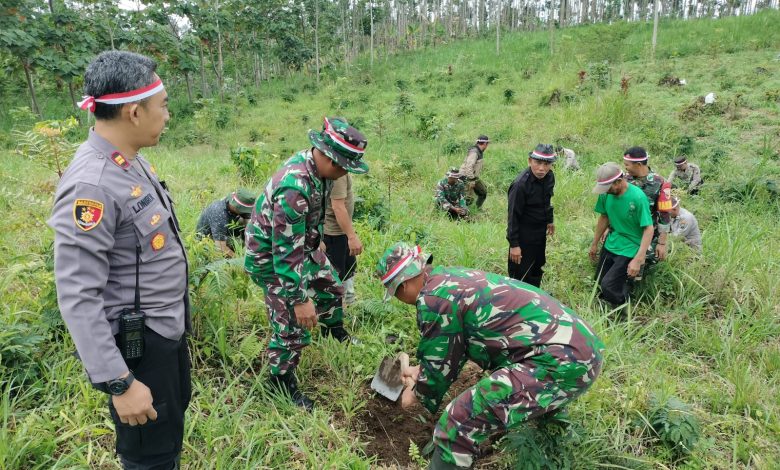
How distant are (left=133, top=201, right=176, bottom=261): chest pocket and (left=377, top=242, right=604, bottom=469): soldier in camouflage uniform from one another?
921 mm

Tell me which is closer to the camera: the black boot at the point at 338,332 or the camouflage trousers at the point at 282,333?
the camouflage trousers at the point at 282,333

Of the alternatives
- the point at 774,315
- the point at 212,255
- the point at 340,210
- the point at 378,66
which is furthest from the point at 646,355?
the point at 378,66

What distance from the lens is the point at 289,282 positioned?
8.54 ft

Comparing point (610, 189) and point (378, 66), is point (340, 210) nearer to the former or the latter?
point (610, 189)

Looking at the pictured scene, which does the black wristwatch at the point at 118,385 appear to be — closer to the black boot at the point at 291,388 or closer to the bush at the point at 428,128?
the black boot at the point at 291,388

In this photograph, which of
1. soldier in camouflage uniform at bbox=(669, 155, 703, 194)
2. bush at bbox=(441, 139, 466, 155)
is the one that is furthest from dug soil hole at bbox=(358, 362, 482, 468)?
bush at bbox=(441, 139, 466, 155)

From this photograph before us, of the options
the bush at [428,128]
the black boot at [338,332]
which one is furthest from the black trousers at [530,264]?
the bush at [428,128]

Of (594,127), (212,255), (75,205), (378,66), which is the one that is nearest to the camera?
(75,205)

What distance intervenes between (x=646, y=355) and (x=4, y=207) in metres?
6.16

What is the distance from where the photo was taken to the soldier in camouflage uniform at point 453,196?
731 centimetres

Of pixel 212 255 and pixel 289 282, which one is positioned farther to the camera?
pixel 212 255

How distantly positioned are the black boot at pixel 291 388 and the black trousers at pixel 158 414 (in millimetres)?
1024

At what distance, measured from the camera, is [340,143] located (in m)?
2.55

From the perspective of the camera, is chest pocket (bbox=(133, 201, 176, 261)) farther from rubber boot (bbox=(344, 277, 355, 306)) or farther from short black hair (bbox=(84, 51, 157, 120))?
rubber boot (bbox=(344, 277, 355, 306))
